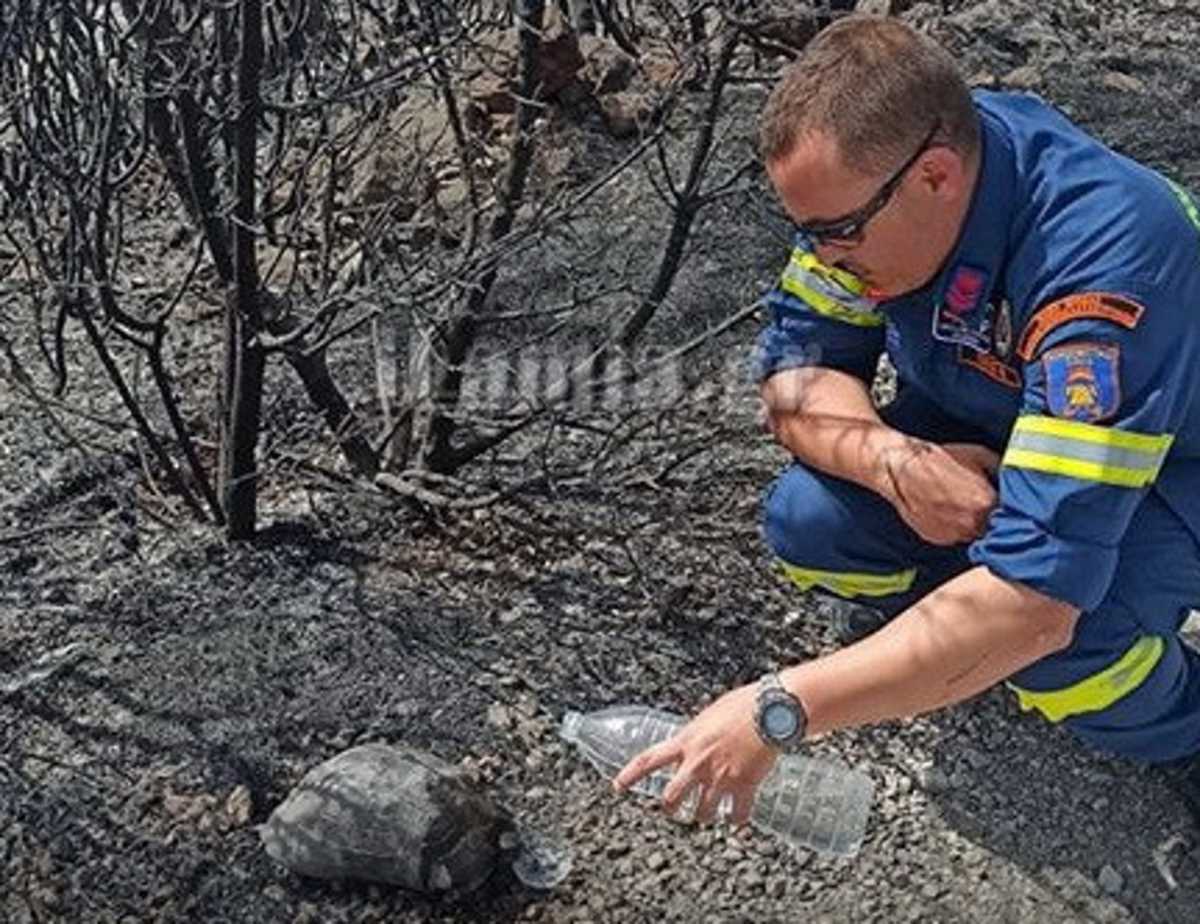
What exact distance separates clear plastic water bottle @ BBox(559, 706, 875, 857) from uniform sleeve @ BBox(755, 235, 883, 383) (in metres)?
0.53

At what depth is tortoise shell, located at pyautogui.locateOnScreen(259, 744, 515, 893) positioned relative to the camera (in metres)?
2.48

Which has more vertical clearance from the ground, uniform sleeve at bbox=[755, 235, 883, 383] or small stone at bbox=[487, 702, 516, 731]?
uniform sleeve at bbox=[755, 235, 883, 383]

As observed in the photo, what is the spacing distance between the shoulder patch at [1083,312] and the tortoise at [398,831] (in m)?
0.93

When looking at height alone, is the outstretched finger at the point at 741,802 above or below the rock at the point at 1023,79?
Result: above

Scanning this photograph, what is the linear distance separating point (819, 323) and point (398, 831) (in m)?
0.86

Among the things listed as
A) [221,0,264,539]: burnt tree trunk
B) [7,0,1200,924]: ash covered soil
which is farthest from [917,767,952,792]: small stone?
[221,0,264,539]: burnt tree trunk

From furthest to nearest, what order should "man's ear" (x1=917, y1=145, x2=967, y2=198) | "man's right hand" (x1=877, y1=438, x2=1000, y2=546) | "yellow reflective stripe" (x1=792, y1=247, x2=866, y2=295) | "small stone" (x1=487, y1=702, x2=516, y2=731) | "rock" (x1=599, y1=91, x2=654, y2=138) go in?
"rock" (x1=599, y1=91, x2=654, y2=138), "small stone" (x1=487, y1=702, x2=516, y2=731), "yellow reflective stripe" (x1=792, y1=247, x2=866, y2=295), "man's right hand" (x1=877, y1=438, x2=1000, y2=546), "man's ear" (x1=917, y1=145, x2=967, y2=198)

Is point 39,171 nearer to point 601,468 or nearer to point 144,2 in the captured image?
point 144,2

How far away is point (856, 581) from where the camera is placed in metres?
2.72

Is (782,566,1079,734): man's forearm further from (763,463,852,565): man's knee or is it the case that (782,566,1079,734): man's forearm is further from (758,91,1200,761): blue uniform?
(763,463,852,565): man's knee

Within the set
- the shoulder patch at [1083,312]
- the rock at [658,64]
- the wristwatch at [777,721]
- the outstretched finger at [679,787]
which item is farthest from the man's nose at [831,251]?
the rock at [658,64]

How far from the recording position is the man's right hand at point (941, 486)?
7.83 feet

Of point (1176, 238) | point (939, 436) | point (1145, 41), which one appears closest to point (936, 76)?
point (1176, 238)

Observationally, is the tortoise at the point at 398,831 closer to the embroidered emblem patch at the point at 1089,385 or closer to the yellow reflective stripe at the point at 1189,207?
the embroidered emblem patch at the point at 1089,385
